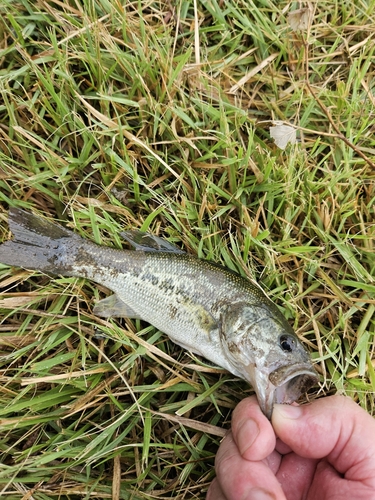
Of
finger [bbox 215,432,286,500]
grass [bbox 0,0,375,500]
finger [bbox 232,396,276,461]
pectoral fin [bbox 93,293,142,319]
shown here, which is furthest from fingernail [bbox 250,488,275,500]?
pectoral fin [bbox 93,293,142,319]

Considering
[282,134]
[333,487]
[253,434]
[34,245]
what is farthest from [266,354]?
[34,245]

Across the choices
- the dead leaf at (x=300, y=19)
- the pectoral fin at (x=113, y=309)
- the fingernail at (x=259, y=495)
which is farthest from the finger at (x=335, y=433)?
the dead leaf at (x=300, y=19)

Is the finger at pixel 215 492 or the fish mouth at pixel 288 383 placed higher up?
the fish mouth at pixel 288 383

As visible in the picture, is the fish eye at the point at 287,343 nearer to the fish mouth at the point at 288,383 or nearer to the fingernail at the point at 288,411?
the fish mouth at the point at 288,383

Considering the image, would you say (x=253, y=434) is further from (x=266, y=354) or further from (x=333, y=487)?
(x=333, y=487)

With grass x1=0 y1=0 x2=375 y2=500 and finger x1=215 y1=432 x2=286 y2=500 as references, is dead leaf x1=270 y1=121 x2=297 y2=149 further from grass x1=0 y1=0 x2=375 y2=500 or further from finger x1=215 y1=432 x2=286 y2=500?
finger x1=215 y1=432 x2=286 y2=500

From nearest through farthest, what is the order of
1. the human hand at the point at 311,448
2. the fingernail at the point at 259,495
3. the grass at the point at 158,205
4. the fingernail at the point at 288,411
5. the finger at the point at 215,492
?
the fingernail at the point at 259,495 → the human hand at the point at 311,448 → the fingernail at the point at 288,411 → the finger at the point at 215,492 → the grass at the point at 158,205

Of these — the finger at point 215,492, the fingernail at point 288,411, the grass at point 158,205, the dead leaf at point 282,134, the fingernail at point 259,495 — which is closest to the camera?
the fingernail at point 259,495
